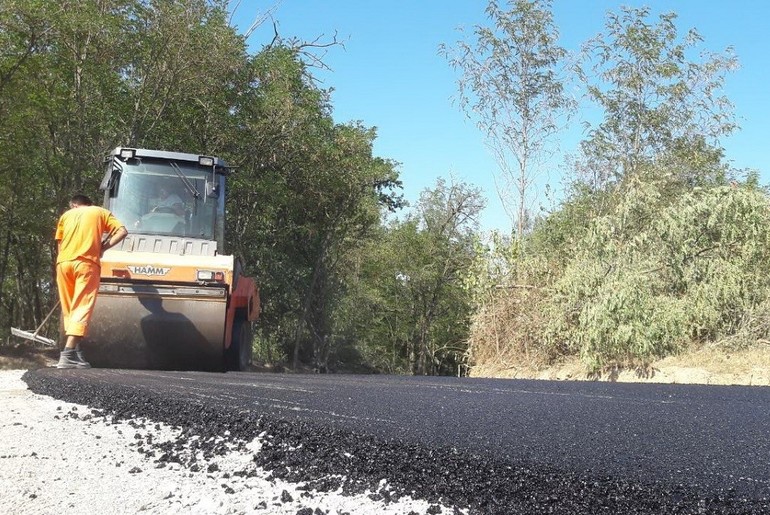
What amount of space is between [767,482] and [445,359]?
28.8m

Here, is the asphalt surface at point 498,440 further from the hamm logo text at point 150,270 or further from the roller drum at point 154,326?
the hamm logo text at point 150,270

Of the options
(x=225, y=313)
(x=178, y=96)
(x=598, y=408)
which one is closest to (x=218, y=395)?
(x=598, y=408)

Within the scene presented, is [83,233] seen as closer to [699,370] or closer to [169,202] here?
[169,202]

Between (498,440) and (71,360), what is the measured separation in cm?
501

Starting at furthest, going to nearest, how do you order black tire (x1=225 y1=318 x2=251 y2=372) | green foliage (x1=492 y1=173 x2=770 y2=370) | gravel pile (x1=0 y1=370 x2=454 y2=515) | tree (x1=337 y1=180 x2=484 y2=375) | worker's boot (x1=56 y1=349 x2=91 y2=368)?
tree (x1=337 y1=180 x2=484 y2=375) < green foliage (x1=492 y1=173 x2=770 y2=370) < black tire (x1=225 y1=318 x2=251 y2=372) < worker's boot (x1=56 y1=349 x2=91 y2=368) < gravel pile (x1=0 y1=370 x2=454 y2=515)

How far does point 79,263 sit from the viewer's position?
6.54 metres

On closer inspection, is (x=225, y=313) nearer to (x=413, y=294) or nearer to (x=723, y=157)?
(x=723, y=157)

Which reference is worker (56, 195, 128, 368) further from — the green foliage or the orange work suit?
the green foliage

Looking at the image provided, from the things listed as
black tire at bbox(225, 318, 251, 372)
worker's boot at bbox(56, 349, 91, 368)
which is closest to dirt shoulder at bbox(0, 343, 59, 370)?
black tire at bbox(225, 318, 251, 372)

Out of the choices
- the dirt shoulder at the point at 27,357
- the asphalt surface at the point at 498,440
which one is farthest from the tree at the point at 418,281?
the asphalt surface at the point at 498,440

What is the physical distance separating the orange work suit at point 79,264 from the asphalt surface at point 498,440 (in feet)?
4.65

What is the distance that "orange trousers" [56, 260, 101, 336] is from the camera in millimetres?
6523

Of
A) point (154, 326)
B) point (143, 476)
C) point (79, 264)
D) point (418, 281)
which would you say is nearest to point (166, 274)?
point (154, 326)

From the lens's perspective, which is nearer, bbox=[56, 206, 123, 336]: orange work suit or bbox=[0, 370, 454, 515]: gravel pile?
bbox=[0, 370, 454, 515]: gravel pile
